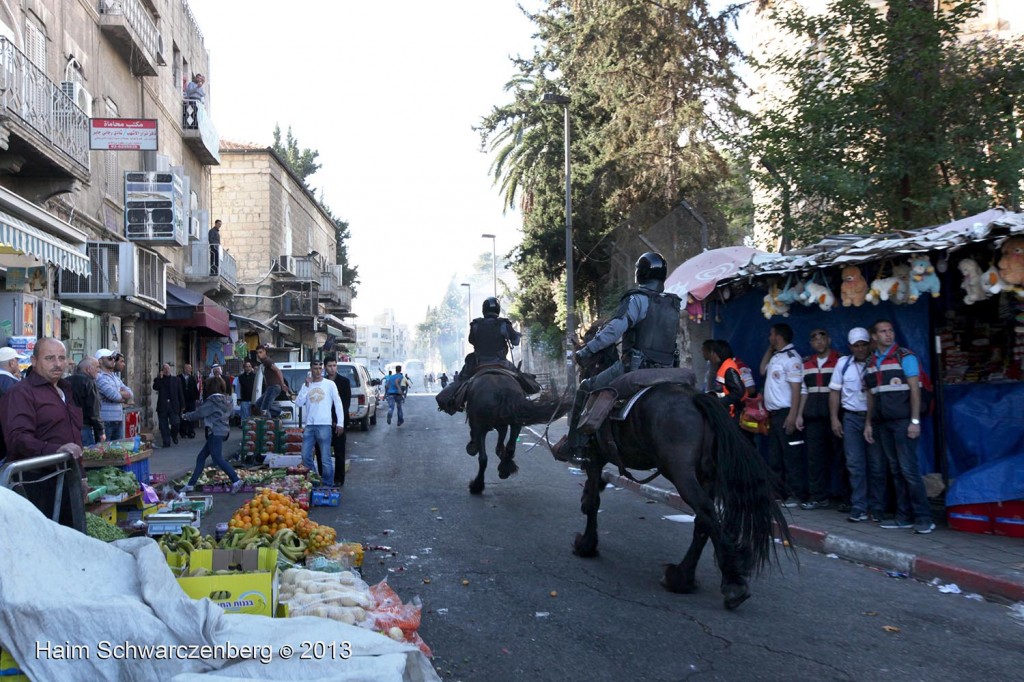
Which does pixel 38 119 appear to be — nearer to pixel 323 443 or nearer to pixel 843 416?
pixel 323 443

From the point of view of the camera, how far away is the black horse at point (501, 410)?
10625mm

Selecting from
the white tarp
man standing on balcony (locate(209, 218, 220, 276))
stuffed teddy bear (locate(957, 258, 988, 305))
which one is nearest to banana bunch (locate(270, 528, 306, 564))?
the white tarp

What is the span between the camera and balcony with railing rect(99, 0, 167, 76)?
18.7 metres

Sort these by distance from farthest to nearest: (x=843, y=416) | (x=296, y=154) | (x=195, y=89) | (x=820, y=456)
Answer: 1. (x=296, y=154)
2. (x=195, y=89)
3. (x=820, y=456)
4. (x=843, y=416)

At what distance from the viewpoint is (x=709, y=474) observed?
6141 mm

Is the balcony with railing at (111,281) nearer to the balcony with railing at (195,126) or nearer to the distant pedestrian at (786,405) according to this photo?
the balcony with railing at (195,126)

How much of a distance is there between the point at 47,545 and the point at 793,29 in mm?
12405

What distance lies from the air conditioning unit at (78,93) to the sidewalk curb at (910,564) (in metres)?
13.9

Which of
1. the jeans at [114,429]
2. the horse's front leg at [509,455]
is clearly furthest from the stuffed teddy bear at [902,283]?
the jeans at [114,429]

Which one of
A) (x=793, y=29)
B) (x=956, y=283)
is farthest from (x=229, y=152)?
(x=956, y=283)

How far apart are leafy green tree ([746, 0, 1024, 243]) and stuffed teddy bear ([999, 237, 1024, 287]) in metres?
4.70

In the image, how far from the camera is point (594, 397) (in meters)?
7.11

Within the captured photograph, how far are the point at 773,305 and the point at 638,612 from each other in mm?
5174

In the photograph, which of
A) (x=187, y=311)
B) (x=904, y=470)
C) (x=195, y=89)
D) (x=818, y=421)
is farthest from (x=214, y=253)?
(x=904, y=470)
